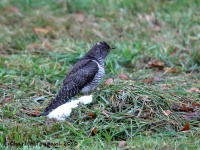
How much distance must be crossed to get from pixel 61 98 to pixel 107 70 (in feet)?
6.32

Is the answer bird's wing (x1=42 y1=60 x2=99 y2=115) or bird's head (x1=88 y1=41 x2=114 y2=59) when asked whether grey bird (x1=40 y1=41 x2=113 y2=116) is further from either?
bird's head (x1=88 y1=41 x2=114 y2=59)

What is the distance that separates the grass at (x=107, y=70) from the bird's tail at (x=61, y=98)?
0.27 meters

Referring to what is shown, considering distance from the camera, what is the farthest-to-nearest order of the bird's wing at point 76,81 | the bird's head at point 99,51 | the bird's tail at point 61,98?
the bird's head at point 99,51
the bird's wing at point 76,81
the bird's tail at point 61,98

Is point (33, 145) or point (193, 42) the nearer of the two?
point (33, 145)

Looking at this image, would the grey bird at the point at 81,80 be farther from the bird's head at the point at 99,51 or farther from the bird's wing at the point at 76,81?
the bird's head at the point at 99,51

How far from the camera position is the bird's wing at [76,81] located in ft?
26.2

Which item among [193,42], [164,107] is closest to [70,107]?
[164,107]

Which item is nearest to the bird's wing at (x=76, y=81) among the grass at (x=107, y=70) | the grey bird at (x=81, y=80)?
the grey bird at (x=81, y=80)

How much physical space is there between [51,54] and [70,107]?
9.46 ft

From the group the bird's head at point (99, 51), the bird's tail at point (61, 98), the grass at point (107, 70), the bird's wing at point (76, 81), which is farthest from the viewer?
the bird's head at point (99, 51)

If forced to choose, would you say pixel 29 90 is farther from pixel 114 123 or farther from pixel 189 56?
pixel 189 56

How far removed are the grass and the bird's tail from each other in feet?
0.88

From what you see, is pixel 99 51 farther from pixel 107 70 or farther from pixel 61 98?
pixel 61 98

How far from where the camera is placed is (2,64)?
9734 millimetres
